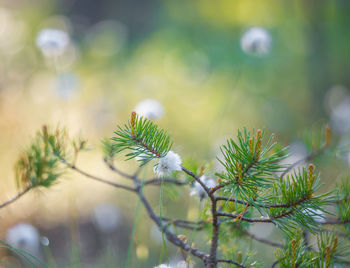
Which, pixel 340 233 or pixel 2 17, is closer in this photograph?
pixel 340 233

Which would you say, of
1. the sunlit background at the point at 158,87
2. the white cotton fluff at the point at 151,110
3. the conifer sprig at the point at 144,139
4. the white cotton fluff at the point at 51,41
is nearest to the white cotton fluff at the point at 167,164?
the conifer sprig at the point at 144,139

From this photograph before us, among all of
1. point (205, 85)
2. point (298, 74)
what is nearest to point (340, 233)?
point (205, 85)

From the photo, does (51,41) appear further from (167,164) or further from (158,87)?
(158,87)

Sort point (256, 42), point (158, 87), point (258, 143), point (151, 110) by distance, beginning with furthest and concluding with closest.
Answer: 1. point (158, 87)
2. point (256, 42)
3. point (151, 110)
4. point (258, 143)

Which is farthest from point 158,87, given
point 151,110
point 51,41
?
point 151,110

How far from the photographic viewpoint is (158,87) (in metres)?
2.38

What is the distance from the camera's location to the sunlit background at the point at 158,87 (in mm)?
1446

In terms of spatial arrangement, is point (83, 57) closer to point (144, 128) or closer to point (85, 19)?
point (85, 19)

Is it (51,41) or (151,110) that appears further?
(51,41)

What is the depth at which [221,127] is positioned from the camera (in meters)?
2.23

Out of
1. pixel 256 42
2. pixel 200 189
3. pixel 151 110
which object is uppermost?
pixel 256 42

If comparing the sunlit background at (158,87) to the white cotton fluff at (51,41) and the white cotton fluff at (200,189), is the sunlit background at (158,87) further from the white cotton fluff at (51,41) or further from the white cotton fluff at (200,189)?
the white cotton fluff at (200,189)

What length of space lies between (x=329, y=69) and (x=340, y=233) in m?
2.87

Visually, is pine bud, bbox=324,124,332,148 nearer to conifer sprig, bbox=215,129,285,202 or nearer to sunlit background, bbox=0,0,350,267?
conifer sprig, bbox=215,129,285,202
